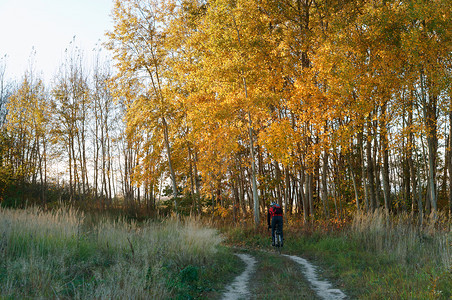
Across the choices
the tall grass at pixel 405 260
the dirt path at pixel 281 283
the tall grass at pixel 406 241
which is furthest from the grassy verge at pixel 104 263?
the tall grass at pixel 406 241

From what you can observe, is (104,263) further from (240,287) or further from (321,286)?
(321,286)

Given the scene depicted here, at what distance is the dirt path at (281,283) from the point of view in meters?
7.09

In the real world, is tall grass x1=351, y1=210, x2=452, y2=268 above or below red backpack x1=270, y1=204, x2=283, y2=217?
below

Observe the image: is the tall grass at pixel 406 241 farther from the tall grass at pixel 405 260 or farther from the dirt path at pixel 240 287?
the dirt path at pixel 240 287

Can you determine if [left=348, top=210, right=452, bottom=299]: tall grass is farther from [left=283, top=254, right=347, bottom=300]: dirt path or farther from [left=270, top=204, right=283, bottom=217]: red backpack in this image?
[left=270, top=204, right=283, bottom=217]: red backpack

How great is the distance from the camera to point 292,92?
15.8m

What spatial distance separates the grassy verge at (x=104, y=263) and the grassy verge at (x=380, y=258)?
2.95 m

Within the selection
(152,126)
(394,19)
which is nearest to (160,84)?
(152,126)

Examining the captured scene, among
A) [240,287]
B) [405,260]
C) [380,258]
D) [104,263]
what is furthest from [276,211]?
[104,263]

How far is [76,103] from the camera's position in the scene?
90.3 feet

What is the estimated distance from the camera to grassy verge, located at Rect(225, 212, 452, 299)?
6.61 meters

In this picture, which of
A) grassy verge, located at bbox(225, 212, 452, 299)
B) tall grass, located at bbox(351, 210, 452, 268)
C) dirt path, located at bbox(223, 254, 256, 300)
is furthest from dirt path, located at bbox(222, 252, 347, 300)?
tall grass, located at bbox(351, 210, 452, 268)

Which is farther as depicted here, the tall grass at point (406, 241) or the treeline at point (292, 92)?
the treeline at point (292, 92)

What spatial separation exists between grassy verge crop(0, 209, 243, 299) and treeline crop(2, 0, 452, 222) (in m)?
6.96
